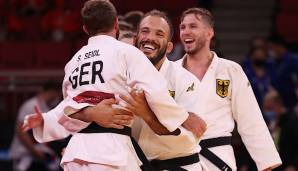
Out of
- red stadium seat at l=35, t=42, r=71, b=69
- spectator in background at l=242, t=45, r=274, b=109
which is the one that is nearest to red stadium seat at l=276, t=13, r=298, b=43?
spectator in background at l=242, t=45, r=274, b=109

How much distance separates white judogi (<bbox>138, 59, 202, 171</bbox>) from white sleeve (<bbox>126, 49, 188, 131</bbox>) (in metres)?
0.21

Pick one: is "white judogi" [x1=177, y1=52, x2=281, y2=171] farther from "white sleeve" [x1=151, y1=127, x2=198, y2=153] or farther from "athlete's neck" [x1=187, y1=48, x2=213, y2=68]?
"white sleeve" [x1=151, y1=127, x2=198, y2=153]

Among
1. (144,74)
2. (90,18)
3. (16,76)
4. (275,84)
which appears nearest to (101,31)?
(90,18)

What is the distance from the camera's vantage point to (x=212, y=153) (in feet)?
22.3

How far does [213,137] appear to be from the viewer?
6.86 metres

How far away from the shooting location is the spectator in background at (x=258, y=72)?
11105mm

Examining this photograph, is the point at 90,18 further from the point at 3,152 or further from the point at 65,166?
the point at 3,152

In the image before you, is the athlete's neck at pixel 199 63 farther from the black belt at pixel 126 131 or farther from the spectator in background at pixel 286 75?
the spectator in background at pixel 286 75

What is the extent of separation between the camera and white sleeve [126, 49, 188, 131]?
5.40 metres

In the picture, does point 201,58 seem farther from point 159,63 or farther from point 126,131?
point 126,131

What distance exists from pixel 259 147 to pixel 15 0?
9732 millimetres

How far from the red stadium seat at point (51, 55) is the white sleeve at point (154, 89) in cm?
927

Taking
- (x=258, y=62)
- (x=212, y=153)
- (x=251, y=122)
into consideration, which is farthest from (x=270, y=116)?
(x=212, y=153)

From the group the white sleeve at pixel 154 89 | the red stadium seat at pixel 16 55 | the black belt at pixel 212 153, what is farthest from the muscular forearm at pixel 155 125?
the red stadium seat at pixel 16 55
